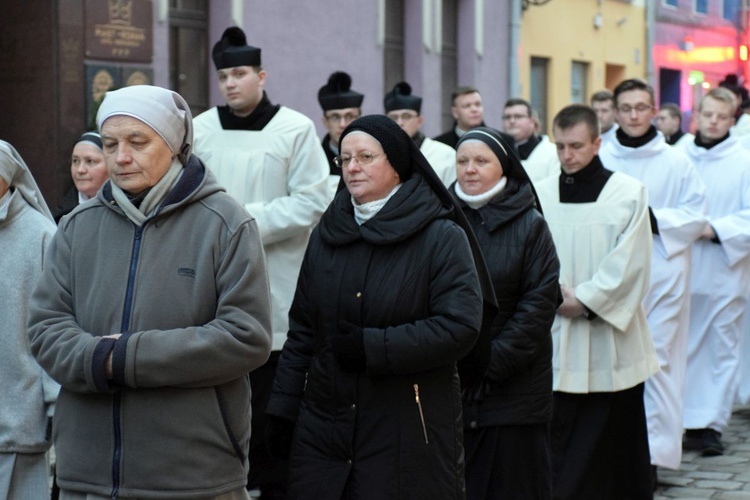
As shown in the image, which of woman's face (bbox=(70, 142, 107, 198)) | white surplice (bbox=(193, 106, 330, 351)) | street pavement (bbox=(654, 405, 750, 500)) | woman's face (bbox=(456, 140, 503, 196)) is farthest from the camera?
street pavement (bbox=(654, 405, 750, 500))

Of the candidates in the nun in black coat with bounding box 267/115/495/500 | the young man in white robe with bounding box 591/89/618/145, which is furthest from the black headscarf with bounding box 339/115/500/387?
the young man in white robe with bounding box 591/89/618/145

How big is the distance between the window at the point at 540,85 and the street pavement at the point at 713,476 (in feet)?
45.4

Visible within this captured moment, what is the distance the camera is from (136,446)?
4.29m

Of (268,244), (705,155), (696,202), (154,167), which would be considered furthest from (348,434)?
(705,155)

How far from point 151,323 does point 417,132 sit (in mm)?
6471

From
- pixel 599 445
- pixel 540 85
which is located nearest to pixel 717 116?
pixel 599 445

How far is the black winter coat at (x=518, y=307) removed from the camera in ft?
20.6

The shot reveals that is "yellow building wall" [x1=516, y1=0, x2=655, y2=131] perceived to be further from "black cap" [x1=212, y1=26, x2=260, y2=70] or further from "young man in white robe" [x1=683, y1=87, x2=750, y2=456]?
"black cap" [x1=212, y1=26, x2=260, y2=70]

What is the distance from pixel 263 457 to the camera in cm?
800

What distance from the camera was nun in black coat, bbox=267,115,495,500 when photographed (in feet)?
16.2

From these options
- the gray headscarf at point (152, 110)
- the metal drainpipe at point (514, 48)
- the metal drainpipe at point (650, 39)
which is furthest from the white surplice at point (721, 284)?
the metal drainpipe at point (650, 39)

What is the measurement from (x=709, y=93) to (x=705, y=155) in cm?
61

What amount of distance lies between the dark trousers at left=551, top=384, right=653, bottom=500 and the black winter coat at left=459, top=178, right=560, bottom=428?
1262 mm

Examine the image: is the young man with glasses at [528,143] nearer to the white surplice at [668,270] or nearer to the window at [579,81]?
the white surplice at [668,270]
